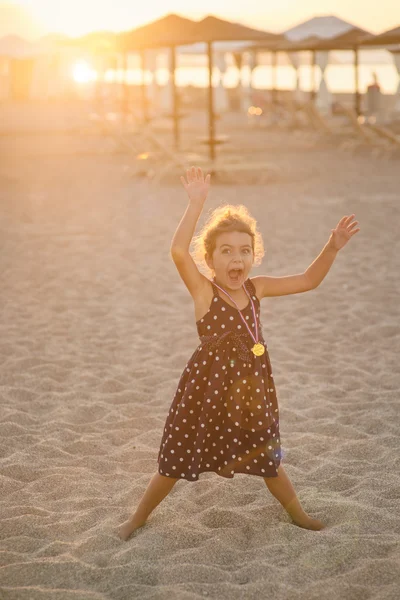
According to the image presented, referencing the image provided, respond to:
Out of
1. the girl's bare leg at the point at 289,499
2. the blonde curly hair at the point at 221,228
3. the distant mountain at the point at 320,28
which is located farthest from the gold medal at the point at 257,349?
the distant mountain at the point at 320,28

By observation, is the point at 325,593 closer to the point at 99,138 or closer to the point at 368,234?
the point at 368,234

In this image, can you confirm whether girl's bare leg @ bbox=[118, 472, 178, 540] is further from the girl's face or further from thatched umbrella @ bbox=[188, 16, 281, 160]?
thatched umbrella @ bbox=[188, 16, 281, 160]

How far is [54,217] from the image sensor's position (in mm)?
12242

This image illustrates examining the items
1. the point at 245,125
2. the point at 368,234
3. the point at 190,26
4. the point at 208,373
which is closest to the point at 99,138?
the point at 245,125

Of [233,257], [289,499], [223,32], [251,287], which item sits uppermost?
[223,32]

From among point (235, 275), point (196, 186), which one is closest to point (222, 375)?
point (235, 275)

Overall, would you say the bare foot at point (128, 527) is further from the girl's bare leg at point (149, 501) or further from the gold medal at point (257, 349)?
the gold medal at point (257, 349)

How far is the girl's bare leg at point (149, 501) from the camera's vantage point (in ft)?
11.1

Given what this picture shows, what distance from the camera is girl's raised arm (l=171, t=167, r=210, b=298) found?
3242 mm

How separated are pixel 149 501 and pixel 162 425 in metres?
1.39

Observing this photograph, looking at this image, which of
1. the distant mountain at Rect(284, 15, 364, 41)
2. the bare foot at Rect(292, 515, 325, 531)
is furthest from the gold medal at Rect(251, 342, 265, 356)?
the distant mountain at Rect(284, 15, 364, 41)

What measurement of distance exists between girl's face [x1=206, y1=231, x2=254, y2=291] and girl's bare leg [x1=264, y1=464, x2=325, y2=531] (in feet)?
2.50

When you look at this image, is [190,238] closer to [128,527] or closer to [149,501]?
[149,501]

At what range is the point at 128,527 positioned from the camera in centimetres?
347
